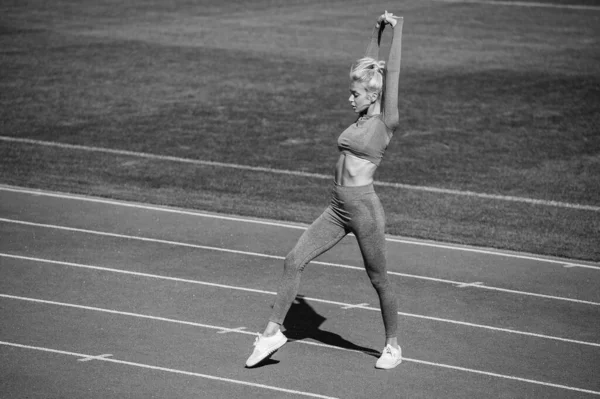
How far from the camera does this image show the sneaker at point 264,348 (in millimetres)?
7684

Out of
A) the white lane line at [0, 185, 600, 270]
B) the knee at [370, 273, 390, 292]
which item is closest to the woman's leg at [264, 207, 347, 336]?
→ the knee at [370, 273, 390, 292]

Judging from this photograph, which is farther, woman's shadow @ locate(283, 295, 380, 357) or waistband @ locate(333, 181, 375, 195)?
woman's shadow @ locate(283, 295, 380, 357)

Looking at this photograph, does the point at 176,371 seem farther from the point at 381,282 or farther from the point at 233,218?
the point at 233,218

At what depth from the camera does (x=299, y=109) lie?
2100 cm

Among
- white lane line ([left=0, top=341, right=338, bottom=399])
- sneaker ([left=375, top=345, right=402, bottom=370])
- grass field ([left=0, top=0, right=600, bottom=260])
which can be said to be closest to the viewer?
white lane line ([left=0, top=341, right=338, bottom=399])

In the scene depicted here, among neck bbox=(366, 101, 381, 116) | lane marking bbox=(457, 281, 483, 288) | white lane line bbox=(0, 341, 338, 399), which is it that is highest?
neck bbox=(366, 101, 381, 116)

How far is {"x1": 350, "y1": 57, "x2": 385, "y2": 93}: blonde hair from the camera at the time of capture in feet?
24.3

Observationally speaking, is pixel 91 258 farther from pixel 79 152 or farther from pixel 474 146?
pixel 474 146

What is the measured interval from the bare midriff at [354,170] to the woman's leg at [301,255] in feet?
0.98

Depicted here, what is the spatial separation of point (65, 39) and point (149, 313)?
67.0 feet

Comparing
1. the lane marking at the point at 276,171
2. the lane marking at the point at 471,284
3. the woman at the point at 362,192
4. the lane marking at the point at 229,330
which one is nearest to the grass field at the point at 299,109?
the lane marking at the point at 276,171

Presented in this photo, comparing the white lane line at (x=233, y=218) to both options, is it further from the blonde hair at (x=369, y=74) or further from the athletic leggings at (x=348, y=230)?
the blonde hair at (x=369, y=74)

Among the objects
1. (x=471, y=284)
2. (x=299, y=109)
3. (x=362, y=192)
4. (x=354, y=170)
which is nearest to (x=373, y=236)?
(x=362, y=192)

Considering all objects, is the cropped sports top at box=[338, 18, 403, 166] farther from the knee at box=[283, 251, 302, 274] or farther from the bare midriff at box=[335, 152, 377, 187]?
the knee at box=[283, 251, 302, 274]
